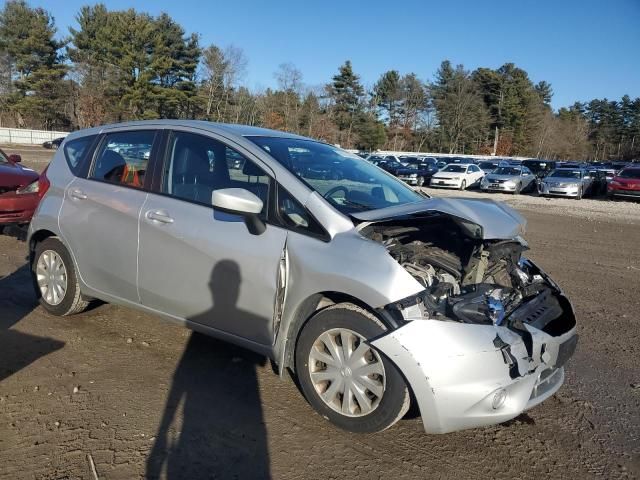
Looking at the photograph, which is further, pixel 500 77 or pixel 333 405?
pixel 500 77

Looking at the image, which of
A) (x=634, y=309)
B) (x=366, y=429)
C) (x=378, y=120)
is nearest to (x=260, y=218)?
(x=366, y=429)

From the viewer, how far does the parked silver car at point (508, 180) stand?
2600cm

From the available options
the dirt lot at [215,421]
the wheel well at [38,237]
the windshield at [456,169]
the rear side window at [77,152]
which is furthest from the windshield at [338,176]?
the windshield at [456,169]

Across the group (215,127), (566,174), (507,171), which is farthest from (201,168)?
(507,171)

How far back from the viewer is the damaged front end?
266cm

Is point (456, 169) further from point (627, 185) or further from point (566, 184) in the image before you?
point (627, 185)

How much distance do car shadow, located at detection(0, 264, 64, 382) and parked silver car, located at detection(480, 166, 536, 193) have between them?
24.2 meters

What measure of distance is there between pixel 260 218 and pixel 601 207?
2094 centimetres

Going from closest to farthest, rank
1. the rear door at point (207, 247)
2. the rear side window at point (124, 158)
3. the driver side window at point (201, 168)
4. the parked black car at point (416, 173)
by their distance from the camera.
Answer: the rear door at point (207, 247)
the driver side window at point (201, 168)
the rear side window at point (124, 158)
the parked black car at point (416, 173)

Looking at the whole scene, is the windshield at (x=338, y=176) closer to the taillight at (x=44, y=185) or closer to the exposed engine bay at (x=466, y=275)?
the exposed engine bay at (x=466, y=275)

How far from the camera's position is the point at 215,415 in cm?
315

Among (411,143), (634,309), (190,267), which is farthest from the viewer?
(411,143)

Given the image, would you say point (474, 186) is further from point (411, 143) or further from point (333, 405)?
point (411, 143)

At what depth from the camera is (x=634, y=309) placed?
19.2 feet
